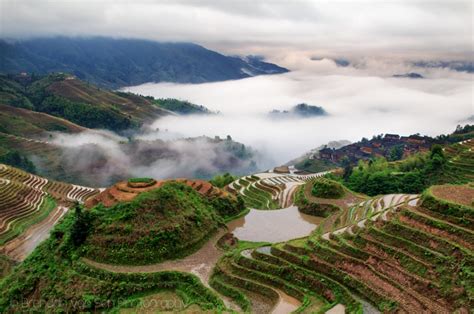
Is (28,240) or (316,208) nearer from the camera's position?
(316,208)

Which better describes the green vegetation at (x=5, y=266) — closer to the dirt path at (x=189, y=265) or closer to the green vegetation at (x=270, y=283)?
the dirt path at (x=189, y=265)

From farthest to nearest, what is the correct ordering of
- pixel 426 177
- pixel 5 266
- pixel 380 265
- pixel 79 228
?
pixel 426 177 → pixel 5 266 → pixel 79 228 → pixel 380 265

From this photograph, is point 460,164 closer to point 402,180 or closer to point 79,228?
point 402,180

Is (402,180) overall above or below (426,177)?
below

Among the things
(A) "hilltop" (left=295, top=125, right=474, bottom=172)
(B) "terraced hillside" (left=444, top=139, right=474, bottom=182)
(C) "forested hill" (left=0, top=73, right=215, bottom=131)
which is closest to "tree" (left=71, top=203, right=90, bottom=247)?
(B) "terraced hillside" (left=444, top=139, right=474, bottom=182)

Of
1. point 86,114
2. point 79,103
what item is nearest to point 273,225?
point 86,114

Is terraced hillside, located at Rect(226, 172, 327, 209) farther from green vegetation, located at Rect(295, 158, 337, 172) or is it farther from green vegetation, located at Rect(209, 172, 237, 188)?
green vegetation, located at Rect(295, 158, 337, 172)

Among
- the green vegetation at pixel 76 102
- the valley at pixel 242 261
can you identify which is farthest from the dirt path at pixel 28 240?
the green vegetation at pixel 76 102
